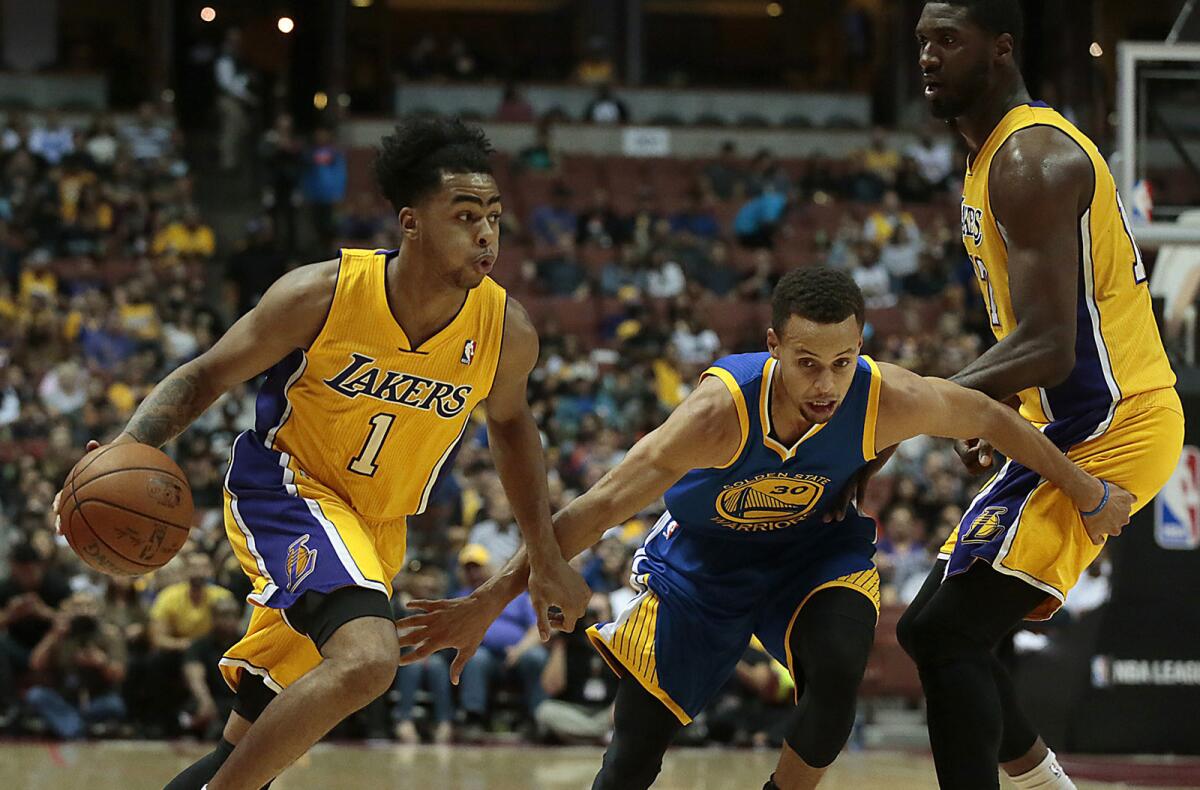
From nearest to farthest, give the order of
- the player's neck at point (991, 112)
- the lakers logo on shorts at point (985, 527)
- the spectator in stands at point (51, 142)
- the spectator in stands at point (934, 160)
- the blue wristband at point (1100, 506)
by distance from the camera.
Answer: the blue wristband at point (1100, 506) → the lakers logo on shorts at point (985, 527) → the player's neck at point (991, 112) → the spectator in stands at point (51, 142) → the spectator in stands at point (934, 160)

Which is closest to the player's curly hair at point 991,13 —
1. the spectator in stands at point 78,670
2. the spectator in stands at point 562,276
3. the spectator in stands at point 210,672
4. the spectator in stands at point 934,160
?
the spectator in stands at point 210,672

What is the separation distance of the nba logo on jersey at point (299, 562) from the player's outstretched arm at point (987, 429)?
157cm

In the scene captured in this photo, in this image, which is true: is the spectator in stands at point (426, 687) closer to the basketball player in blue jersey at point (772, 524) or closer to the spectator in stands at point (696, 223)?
the basketball player in blue jersey at point (772, 524)

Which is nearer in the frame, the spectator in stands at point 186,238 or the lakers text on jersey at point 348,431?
the lakers text on jersey at point 348,431

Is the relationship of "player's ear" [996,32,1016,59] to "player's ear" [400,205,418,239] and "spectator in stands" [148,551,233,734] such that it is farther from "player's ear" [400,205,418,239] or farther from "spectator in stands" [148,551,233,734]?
"spectator in stands" [148,551,233,734]

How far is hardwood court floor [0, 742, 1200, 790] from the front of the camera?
7633 millimetres

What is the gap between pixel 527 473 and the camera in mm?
4668

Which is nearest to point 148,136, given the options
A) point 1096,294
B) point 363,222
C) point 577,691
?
point 363,222

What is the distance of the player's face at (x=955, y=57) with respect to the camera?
14.4 ft

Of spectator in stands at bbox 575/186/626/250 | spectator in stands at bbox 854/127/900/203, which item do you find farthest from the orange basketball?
spectator in stands at bbox 854/127/900/203

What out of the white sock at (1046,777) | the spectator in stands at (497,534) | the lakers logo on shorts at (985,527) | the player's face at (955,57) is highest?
the player's face at (955,57)

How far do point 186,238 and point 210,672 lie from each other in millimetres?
7552

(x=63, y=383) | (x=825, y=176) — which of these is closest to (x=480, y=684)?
(x=63, y=383)

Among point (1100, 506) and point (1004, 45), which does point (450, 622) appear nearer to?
point (1100, 506)
